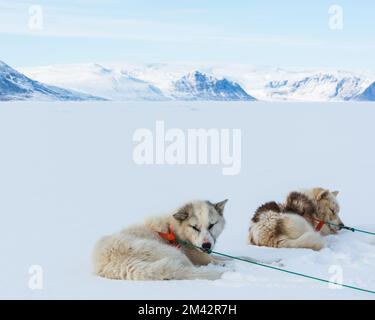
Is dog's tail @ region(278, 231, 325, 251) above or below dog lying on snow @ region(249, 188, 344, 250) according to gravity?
below

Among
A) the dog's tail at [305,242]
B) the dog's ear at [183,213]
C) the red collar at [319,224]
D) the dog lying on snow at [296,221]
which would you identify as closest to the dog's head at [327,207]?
the dog lying on snow at [296,221]

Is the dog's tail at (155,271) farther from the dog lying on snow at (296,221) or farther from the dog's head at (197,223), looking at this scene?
the dog lying on snow at (296,221)

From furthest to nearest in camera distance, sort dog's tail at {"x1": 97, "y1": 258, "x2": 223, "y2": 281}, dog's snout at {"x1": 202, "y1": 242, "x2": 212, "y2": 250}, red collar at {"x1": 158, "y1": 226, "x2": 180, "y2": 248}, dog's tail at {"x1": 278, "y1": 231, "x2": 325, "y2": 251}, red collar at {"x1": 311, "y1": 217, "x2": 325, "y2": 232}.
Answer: red collar at {"x1": 311, "y1": 217, "x2": 325, "y2": 232} → dog's tail at {"x1": 278, "y1": 231, "x2": 325, "y2": 251} → red collar at {"x1": 158, "y1": 226, "x2": 180, "y2": 248} → dog's snout at {"x1": 202, "y1": 242, "x2": 212, "y2": 250} → dog's tail at {"x1": 97, "y1": 258, "x2": 223, "y2": 281}

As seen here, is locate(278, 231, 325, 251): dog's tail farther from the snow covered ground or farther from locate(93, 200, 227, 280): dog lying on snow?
locate(93, 200, 227, 280): dog lying on snow

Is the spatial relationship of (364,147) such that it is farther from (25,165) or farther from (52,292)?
(52,292)

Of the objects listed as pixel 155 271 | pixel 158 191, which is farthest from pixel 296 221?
pixel 158 191

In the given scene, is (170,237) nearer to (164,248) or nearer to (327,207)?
(164,248)

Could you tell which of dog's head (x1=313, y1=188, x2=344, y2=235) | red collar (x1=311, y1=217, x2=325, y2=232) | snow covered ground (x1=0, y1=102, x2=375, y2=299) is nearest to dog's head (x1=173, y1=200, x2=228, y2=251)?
snow covered ground (x1=0, y1=102, x2=375, y2=299)
